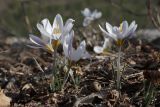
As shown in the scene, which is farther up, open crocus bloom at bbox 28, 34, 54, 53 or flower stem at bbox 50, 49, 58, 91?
open crocus bloom at bbox 28, 34, 54, 53

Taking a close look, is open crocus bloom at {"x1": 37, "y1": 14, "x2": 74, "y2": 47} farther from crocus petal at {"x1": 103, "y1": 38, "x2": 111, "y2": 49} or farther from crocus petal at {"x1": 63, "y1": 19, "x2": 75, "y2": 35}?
crocus petal at {"x1": 103, "y1": 38, "x2": 111, "y2": 49}

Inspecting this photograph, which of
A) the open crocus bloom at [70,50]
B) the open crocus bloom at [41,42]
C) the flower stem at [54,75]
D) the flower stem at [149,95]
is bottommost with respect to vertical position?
the flower stem at [149,95]

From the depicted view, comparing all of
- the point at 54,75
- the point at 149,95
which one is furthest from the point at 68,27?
the point at 149,95

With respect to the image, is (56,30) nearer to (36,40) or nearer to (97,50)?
(36,40)

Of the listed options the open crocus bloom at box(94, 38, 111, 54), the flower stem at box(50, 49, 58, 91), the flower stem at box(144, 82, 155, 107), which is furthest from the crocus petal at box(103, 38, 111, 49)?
the flower stem at box(144, 82, 155, 107)

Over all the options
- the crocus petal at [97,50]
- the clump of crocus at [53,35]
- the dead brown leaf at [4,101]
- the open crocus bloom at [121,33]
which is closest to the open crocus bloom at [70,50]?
the clump of crocus at [53,35]

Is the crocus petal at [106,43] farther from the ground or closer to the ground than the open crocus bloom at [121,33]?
farther from the ground

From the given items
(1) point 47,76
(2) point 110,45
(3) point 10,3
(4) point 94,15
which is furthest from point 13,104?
(3) point 10,3

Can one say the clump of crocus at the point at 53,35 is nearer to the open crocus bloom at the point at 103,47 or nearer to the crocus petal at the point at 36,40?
the crocus petal at the point at 36,40

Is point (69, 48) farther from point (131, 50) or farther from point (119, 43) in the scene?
point (131, 50)
